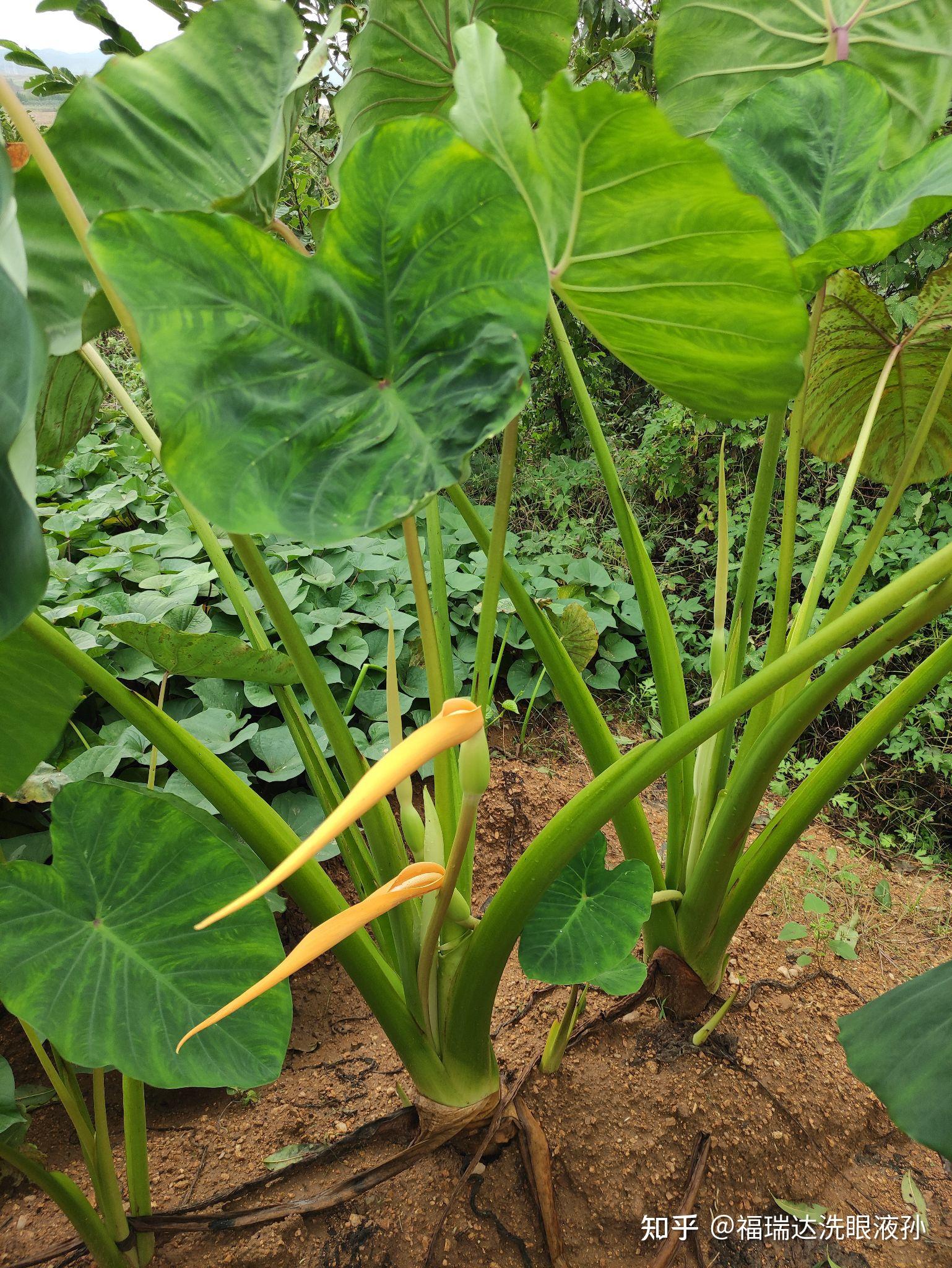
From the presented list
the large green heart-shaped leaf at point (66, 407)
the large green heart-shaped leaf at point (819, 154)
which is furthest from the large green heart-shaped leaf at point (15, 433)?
the large green heart-shaped leaf at point (819, 154)

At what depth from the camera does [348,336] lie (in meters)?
0.56

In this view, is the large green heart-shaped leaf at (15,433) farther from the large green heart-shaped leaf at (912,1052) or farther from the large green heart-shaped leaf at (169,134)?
the large green heart-shaped leaf at (912,1052)

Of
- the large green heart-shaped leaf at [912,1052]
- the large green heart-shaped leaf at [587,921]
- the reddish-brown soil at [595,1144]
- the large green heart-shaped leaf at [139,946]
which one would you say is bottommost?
the reddish-brown soil at [595,1144]

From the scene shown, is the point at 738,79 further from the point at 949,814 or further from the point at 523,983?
the point at 949,814

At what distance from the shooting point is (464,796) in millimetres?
592

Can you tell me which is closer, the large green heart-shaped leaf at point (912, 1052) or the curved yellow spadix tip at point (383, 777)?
the curved yellow spadix tip at point (383, 777)

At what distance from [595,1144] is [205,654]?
0.74 metres

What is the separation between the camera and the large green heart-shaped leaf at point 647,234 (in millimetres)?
502

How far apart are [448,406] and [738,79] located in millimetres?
845

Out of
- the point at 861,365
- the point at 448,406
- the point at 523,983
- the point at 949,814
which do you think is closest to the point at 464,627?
the point at 523,983

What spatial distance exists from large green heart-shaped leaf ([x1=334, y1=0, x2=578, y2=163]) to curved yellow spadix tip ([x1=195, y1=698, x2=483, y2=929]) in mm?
761

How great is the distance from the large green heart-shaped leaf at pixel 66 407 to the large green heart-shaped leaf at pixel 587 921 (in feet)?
2.36

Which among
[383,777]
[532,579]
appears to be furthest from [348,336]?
[532,579]

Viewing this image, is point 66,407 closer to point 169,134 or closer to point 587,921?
point 169,134
